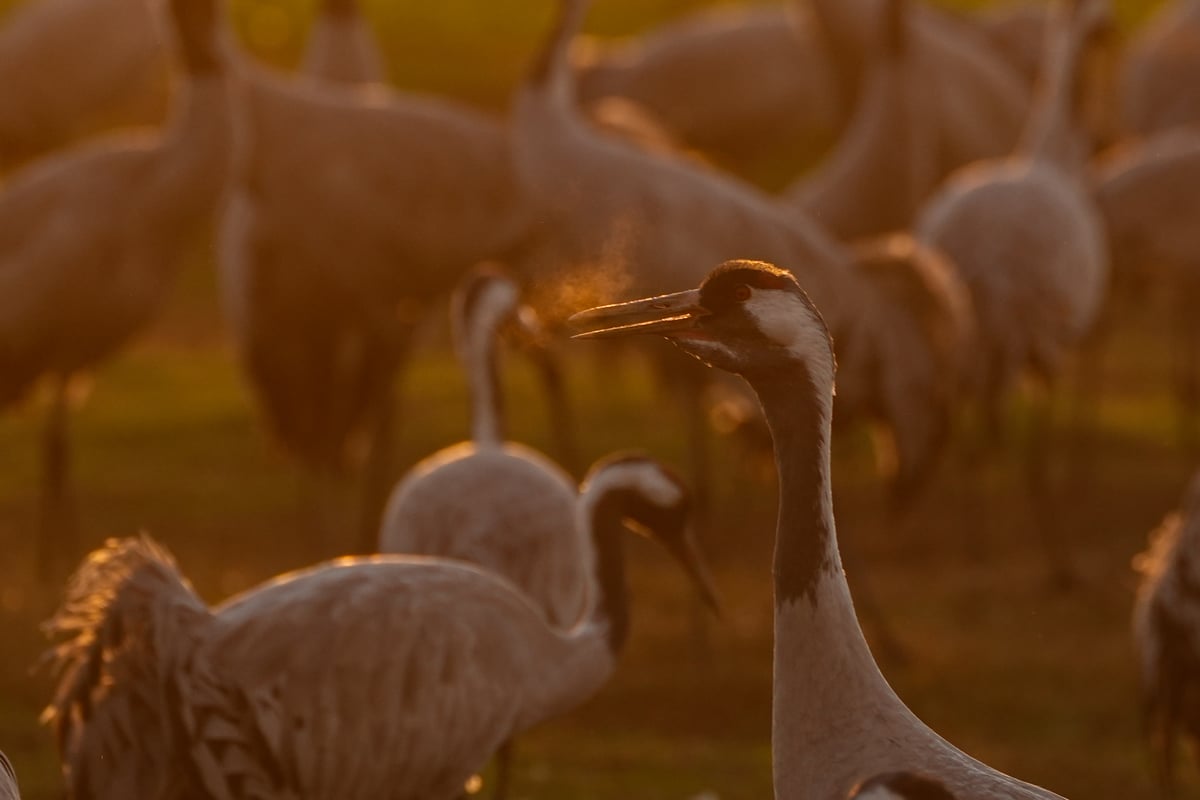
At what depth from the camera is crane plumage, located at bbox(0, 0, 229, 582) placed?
9695mm

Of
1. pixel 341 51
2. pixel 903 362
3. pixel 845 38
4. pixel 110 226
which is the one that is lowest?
pixel 903 362

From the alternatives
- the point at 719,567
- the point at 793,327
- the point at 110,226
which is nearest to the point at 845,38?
the point at 719,567

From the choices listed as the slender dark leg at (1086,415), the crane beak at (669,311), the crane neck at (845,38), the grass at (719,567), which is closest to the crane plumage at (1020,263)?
the grass at (719,567)

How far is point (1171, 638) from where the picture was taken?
23.0ft

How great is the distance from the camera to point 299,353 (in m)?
11.2

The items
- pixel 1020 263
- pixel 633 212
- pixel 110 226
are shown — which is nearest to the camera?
pixel 110 226

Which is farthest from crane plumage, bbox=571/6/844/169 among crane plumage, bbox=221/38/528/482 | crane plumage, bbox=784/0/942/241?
crane plumage, bbox=221/38/528/482

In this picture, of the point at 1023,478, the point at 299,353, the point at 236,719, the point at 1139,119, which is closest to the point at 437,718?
the point at 236,719

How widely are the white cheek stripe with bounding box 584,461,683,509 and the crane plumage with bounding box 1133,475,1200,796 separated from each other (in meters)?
1.57

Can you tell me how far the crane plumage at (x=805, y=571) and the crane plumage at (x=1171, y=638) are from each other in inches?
106

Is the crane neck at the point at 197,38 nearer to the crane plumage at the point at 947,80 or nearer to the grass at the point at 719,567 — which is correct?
the grass at the point at 719,567

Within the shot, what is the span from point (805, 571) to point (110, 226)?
5974mm

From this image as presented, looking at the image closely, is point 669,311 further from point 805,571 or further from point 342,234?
point 342,234

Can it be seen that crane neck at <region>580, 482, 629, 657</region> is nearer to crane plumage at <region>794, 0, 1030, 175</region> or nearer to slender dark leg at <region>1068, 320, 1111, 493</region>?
slender dark leg at <region>1068, 320, 1111, 493</region>
